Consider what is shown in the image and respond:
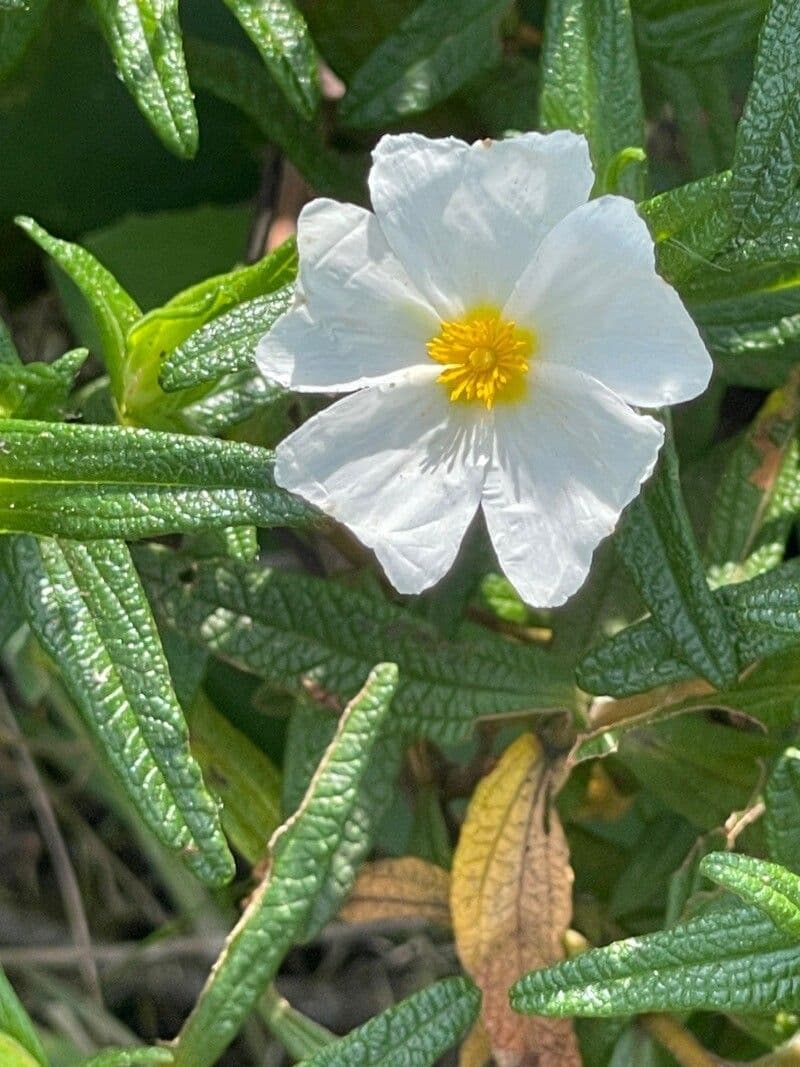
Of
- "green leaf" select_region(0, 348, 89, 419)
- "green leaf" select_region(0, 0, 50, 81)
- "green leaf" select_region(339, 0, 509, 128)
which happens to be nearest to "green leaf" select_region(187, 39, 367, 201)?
"green leaf" select_region(339, 0, 509, 128)

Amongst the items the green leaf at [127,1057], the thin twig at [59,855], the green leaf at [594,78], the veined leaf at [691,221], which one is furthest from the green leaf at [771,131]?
the thin twig at [59,855]

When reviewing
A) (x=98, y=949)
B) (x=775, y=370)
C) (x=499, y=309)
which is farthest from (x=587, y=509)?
(x=98, y=949)

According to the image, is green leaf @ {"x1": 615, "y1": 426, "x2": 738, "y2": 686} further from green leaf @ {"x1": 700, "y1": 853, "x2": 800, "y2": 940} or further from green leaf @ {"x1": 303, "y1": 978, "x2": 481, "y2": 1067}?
green leaf @ {"x1": 303, "y1": 978, "x2": 481, "y2": 1067}

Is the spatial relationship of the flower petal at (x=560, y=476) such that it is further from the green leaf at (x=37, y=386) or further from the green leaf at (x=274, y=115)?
the green leaf at (x=274, y=115)

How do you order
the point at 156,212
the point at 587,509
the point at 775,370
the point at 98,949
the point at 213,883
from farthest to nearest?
the point at 156,212, the point at 98,949, the point at 775,370, the point at 213,883, the point at 587,509

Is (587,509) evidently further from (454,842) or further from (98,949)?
(98,949)

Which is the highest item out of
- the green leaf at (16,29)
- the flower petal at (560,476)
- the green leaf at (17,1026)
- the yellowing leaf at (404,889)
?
the green leaf at (16,29)
